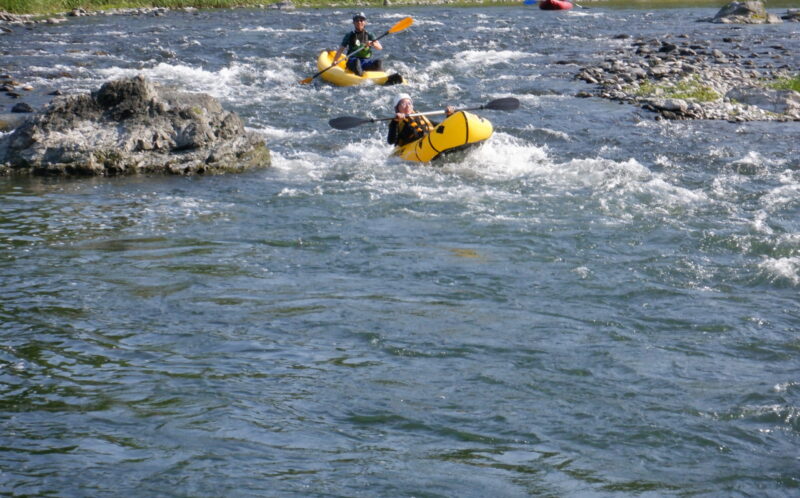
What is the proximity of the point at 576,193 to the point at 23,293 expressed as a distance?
5.51 m

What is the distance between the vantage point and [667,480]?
4156 mm

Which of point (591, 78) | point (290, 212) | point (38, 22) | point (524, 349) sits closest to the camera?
point (524, 349)

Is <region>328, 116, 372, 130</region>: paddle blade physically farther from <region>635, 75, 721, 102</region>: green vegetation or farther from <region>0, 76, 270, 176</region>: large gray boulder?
<region>635, 75, 721, 102</region>: green vegetation

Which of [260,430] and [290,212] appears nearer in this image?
[260,430]

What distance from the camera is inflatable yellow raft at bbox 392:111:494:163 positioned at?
10469 mm

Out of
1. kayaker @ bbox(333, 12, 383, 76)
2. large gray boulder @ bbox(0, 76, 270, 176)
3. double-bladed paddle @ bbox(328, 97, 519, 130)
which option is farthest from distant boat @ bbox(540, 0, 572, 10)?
large gray boulder @ bbox(0, 76, 270, 176)

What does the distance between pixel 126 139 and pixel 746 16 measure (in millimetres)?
22226

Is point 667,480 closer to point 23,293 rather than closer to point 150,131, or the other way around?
point 23,293

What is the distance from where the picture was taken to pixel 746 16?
88.7ft

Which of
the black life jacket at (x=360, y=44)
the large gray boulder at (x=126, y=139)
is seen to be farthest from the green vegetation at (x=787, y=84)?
the large gray boulder at (x=126, y=139)

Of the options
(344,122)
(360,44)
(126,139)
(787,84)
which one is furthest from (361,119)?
(787,84)

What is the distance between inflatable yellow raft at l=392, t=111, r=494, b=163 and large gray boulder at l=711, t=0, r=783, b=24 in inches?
753

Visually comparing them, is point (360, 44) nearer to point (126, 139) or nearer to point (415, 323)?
point (126, 139)

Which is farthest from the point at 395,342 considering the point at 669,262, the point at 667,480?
the point at 669,262
